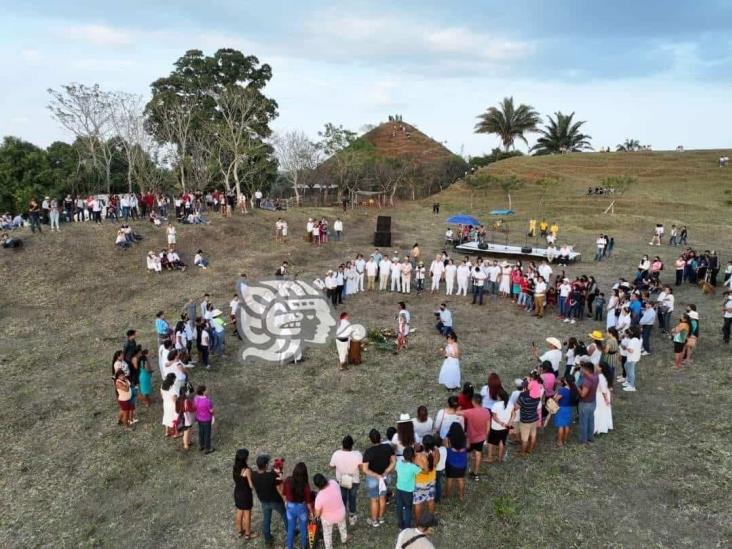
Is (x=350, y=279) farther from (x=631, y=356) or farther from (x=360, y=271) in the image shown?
(x=631, y=356)

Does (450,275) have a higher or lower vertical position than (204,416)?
higher

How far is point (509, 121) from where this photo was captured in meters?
58.2

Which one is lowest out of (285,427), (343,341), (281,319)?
(285,427)

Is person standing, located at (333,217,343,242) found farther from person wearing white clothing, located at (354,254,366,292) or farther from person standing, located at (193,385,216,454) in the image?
person standing, located at (193,385,216,454)

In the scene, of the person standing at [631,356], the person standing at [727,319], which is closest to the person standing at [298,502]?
the person standing at [631,356]

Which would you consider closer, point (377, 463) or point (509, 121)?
point (377, 463)

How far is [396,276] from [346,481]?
40.0 ft

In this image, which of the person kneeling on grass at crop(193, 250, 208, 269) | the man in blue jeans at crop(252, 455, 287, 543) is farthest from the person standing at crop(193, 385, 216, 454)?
the person kneeling on grass at crop(193, 250, 208, 269)

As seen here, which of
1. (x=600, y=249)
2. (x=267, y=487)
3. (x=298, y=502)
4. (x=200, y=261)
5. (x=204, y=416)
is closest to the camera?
(x=298, y=502)

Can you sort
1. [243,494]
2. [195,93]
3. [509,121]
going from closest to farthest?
[243,494]
[195,93]
[509,121]

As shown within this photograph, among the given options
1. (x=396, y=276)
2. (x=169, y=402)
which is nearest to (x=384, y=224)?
(x=396, y=276)

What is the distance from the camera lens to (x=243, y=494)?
646 cm

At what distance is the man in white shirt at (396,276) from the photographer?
18.3 m

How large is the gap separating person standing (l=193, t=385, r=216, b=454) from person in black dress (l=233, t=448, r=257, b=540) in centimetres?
204
